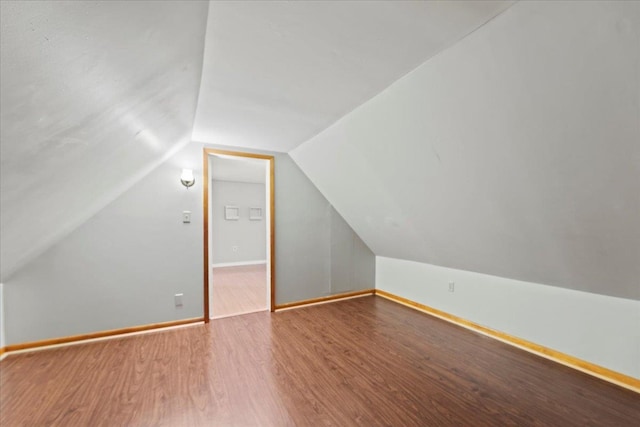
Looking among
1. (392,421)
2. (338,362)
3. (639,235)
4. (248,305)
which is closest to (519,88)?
(639,235)

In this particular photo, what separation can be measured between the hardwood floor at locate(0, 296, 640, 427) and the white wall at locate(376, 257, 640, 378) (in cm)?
20

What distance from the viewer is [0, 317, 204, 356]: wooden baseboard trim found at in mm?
2375

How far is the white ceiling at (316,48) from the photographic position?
45.6 inches

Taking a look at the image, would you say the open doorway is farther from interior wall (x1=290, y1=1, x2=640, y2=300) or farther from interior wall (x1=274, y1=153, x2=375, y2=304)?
interior wall (x1=290, y1=1, x2=640, y2=300)

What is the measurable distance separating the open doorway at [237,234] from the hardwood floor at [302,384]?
0.91 metres

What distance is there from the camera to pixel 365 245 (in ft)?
13.8

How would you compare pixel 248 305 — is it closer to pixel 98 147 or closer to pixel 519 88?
pixel 98 147

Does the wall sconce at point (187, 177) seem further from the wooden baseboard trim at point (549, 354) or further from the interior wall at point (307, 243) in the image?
the wooden baseboard trim at point (549, 354)

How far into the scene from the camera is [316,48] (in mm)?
1418

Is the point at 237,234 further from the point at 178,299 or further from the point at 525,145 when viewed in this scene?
the point at 525,145

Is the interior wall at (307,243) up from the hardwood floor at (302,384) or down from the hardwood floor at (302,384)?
up

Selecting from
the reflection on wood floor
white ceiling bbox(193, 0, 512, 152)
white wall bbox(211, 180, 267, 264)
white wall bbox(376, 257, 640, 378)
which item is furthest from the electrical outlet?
white wall bbox(211, 180, 267, 264)

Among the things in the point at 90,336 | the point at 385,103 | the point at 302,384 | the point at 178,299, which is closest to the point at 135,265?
the point at 178,299

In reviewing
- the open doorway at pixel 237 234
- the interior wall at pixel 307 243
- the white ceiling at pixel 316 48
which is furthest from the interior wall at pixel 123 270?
the white ceiling at pixel 316 48
